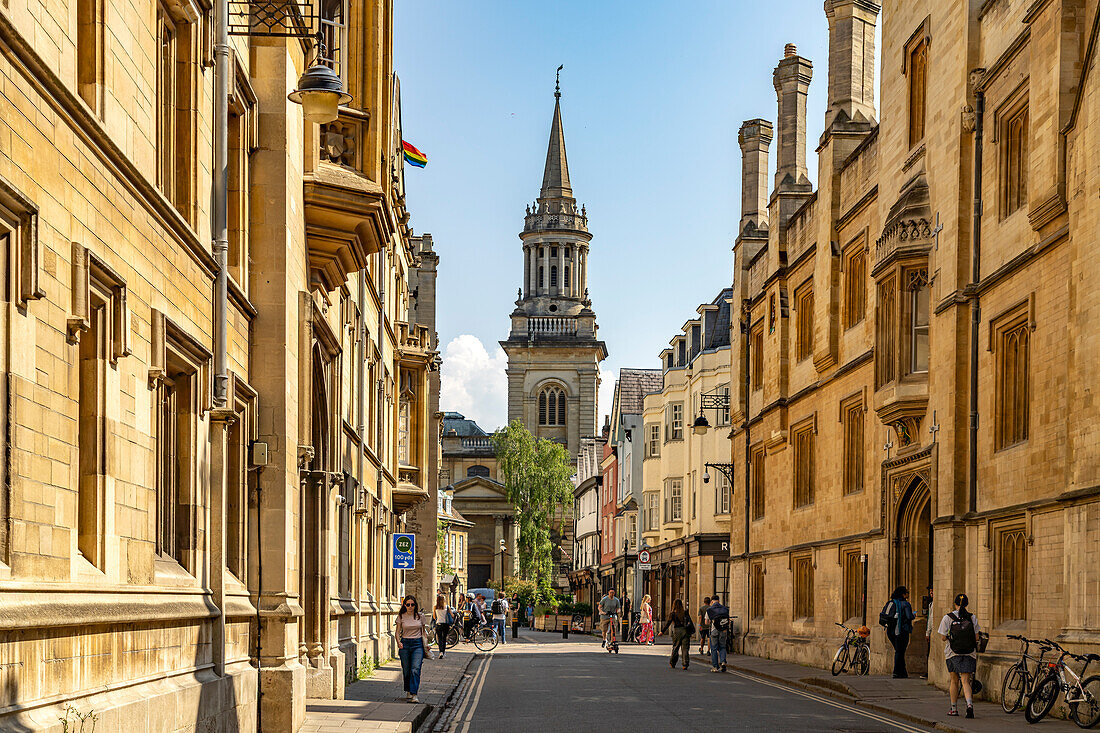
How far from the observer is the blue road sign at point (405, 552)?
102 ft

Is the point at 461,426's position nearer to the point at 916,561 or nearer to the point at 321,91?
the point at 916,561

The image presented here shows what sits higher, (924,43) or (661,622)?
(924,43)

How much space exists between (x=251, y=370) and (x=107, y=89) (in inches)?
242

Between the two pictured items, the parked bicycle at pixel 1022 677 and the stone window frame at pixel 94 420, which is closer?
the stone window frame at pixel 94 420

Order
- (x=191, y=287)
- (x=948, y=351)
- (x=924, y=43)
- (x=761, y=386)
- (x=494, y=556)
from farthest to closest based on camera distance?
(x=494, y=556) → (x=761, y=386) → (x=924, y=43) → (x=948, y=351) → (x=191, y=287)

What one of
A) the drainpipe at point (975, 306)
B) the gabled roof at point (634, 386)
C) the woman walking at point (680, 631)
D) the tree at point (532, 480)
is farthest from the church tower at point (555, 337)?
the drainpipe at point (975, 306)

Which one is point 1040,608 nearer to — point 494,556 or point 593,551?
point 593,551

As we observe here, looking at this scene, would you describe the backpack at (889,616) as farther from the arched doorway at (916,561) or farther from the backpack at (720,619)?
the backpack at (720,619)

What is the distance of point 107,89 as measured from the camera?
10.1m

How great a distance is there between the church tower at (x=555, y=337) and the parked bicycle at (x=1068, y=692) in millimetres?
105299

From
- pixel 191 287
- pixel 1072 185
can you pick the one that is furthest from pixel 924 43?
pixel 191 287

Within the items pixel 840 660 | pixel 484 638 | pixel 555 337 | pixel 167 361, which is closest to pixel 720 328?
pixel 484 638

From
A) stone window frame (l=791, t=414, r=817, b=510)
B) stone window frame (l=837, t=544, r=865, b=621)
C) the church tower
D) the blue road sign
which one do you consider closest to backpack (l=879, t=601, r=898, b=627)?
stone window frame (l=837, t=544, r=865, b=621)

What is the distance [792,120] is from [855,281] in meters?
8.55
